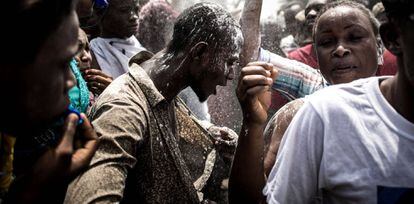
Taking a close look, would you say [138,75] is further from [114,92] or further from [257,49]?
[257,49]

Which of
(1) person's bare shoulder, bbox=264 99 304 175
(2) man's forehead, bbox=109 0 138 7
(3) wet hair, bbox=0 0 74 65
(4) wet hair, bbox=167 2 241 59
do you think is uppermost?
(3) wet hair, bbox=0 0 74 65

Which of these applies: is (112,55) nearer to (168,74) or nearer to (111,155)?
(168,74)

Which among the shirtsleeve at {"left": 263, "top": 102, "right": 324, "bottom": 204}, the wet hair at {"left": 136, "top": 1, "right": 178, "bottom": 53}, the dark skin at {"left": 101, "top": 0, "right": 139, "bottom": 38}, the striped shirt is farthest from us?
the wet hair at {"left": 136, "top": 1, "right": 178, "bottom": 53}

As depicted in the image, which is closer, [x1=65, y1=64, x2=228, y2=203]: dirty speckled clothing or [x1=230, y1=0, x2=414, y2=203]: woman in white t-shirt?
[x1=230, y1=0, x2=414, y2=203]: woman in white t-shirt

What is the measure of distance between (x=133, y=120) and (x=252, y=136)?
534mm

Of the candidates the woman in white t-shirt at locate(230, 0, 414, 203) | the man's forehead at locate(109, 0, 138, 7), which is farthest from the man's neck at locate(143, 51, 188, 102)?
the man's forehead at locate(109, 0, 138, 7)

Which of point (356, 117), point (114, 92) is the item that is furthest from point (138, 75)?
point (356, 117)

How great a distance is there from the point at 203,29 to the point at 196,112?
173cm

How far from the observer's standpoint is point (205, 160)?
10.5ft

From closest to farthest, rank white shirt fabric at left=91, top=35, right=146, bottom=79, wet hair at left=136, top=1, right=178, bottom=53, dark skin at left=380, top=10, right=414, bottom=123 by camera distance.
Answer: dark skin at left=380, top=10, right=414, bottom=123 < white shirt fabric at left=91, top=35, right=146, bottom=79 < wet hair at left=136, top=1, right=178, bottom=53

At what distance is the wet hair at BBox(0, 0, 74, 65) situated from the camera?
140 centimetres

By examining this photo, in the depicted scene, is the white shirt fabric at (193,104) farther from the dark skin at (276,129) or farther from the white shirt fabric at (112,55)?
the dark skin at (276,129)

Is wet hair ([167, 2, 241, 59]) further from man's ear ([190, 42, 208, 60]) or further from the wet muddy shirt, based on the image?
the wet muddy shirt

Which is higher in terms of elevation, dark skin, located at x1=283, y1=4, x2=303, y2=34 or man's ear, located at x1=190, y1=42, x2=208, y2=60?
man's ear, located at x1=190, y1=42, x2=208, y2=60
